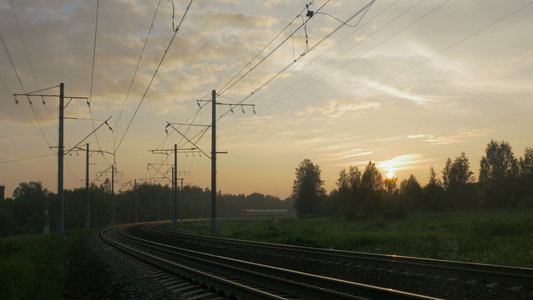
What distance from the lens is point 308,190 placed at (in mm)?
140500

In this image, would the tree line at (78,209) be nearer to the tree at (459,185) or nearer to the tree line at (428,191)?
the tree line at (428,191)

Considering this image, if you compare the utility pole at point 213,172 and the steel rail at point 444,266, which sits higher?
the utility pole at point 213,172

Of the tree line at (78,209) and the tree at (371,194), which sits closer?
the tree at (371,194)

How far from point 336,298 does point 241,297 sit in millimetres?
2544

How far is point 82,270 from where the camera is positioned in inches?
821

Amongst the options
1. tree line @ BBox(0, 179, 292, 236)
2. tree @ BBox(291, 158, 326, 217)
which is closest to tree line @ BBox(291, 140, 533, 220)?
tree @ BBox(291, 158, 326, 217)

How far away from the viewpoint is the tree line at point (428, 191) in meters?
95.9

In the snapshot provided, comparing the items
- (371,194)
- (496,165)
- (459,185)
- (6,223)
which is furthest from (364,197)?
(6,223)

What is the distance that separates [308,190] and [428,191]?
132 ft

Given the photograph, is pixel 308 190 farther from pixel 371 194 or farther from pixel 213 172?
pixel 213 172

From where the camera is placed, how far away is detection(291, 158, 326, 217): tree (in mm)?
139250

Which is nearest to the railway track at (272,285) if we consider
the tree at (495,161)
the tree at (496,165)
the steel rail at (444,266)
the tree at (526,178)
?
the steel rail at (444,266)

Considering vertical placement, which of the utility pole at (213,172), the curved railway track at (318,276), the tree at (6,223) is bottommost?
the tree at (6,223)

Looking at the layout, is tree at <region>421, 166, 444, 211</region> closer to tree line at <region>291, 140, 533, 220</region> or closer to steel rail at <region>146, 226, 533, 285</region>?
tree line at <region>291, 140, 533, 220</region>
